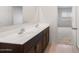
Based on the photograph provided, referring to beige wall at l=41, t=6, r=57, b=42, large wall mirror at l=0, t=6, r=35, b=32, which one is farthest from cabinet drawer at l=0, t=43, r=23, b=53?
beige wall at l=41, t=6, r=57, b=42

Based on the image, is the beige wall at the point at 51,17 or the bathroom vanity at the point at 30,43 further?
the beige wall at the point at 51,17

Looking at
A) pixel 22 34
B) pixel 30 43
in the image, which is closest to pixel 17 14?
pixel 22 34

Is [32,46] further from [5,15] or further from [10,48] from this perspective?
[5,15]

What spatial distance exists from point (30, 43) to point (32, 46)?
51mm

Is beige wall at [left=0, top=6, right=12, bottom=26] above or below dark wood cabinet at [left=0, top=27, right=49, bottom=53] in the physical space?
above

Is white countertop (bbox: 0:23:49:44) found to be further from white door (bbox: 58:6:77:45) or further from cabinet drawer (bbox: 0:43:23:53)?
white door (bbox: 58:6:77:45)

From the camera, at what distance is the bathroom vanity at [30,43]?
122cm

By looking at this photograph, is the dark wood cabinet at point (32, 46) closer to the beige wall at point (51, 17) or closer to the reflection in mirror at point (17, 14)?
the beige wall at point (51, 17)

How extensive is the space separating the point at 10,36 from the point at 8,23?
160 mm

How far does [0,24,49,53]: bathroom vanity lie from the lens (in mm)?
1219

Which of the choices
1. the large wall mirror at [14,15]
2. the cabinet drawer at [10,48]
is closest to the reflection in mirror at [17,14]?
the large wall mirror at [14,15]

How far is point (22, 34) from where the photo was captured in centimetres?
136
